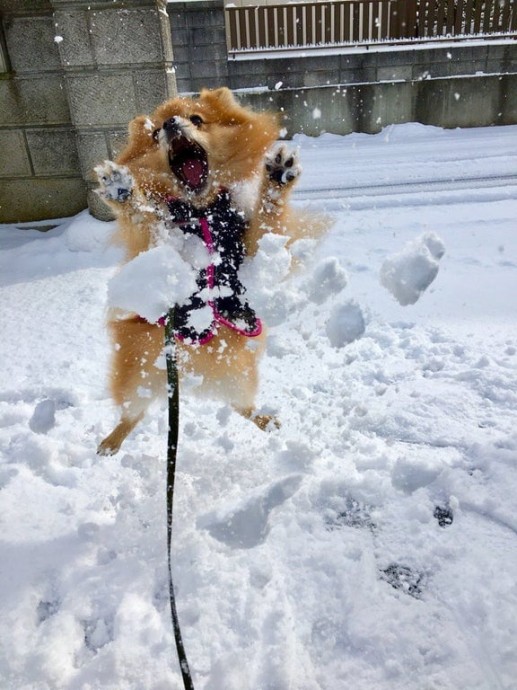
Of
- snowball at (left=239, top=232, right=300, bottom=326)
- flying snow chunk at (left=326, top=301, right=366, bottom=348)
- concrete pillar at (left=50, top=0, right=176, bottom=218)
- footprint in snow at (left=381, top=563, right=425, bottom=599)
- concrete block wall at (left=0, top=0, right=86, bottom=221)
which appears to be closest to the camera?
footprint in snow at (left=381, top=563, right=425, bottom=599)

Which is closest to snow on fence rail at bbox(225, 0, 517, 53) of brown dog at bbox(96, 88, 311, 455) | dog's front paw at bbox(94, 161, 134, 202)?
brown dog at bbox(96, 88, 311, 455)

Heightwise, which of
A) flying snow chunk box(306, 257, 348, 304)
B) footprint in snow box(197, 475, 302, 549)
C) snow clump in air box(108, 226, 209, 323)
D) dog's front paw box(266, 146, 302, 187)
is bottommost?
footprint in snow box(197, 475, 302, 549)

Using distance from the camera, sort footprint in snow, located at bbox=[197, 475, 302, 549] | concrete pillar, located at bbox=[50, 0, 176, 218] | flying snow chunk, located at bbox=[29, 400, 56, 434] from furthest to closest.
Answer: concrete pillar, located at bbox=[50, 0, 176, 218], flying snow chunk, located at bbox=[29, 400, 56, 434], footprint in snow, located at bbox=[197, 475, 302, 549]

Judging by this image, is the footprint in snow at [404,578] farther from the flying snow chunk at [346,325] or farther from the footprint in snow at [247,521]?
the flying snow chunk at [346,325]

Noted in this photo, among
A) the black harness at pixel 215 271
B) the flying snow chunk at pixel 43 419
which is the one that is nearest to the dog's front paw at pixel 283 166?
the black harness at pixel 215 271

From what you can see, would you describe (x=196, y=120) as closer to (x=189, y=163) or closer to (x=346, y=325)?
(x=189, y=163)

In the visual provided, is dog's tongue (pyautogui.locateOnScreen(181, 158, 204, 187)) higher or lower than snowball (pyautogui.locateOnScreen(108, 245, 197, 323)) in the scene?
higher

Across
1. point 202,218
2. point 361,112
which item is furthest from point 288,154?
point 361,112

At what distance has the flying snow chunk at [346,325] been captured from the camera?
1.89 m

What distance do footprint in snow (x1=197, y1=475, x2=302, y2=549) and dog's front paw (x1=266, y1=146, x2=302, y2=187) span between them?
45.6 inches

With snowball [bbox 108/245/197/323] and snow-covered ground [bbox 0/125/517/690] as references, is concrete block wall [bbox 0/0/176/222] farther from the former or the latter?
snowball [bbox 108/245/197/323]

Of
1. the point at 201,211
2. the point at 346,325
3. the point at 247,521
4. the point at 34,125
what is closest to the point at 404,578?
the point at 247,521

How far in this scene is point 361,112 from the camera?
8.91 meters

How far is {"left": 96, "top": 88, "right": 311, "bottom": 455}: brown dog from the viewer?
67.0 inches
